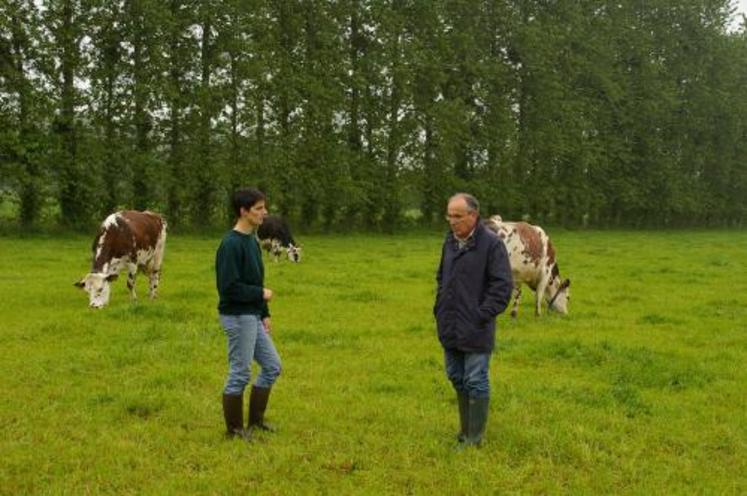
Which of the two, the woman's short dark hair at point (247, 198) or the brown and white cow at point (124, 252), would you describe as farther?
the brown and white cow at point (124, 252)

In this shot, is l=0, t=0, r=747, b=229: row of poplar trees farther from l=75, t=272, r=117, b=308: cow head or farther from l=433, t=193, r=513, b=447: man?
l=433, t=193, r=513, b=447: man

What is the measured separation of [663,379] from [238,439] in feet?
19.5

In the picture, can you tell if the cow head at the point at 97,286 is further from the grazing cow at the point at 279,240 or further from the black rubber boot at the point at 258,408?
the grazing cow at the point at 279,240

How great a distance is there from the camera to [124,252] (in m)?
16.3

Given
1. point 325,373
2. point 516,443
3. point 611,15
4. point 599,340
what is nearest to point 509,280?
point 516,443

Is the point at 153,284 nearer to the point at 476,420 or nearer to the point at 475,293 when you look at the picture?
the point at 476,420

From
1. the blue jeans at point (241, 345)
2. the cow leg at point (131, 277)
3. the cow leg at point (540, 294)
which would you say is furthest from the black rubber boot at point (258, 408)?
the cow leg at point (131, 277)

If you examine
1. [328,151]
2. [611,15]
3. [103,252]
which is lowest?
[103,252]

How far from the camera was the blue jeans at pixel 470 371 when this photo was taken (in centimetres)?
752

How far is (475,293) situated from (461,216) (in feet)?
2.42

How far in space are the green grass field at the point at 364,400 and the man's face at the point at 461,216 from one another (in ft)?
7.01

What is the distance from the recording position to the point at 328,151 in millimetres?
38719

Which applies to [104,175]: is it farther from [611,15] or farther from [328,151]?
[611,15]

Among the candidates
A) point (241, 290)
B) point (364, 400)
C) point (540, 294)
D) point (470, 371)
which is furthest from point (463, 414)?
point (540, 294)
